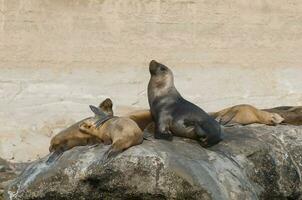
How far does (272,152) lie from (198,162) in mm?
1117

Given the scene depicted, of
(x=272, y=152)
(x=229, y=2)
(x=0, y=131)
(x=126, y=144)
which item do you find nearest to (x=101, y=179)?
(x=126, y=144)

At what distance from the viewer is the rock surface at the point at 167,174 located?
7.31 metres

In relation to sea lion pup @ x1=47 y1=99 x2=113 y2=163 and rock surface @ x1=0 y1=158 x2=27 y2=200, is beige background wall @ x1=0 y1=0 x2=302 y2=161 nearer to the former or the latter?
rock surface @ x1=0 y1=158 x2=27 y2=200

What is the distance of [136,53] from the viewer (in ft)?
56.6

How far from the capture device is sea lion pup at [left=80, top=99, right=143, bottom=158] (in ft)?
24.8

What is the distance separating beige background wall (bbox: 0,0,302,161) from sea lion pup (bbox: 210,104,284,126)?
627 centimetres

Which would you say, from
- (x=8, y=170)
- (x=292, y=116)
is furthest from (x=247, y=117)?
(x=8, y=170)

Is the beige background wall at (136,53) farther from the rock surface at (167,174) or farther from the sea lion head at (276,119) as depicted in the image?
the rock surface at (167,174)

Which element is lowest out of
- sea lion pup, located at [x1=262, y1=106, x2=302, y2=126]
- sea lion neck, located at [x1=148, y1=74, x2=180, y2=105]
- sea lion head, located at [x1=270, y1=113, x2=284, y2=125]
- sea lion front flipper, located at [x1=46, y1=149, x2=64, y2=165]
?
sea lion pup, located at [x1=262, y1=106, x2=302, y2=126]

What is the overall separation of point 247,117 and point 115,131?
2238 millimetres

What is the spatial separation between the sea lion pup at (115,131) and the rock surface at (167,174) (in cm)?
8

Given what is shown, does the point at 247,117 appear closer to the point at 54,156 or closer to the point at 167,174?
the point at 54,156

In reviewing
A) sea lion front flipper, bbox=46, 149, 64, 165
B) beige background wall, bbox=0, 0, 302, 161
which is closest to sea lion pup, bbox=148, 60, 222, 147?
sea lion front flipper, bbox=46, 149, 64, 165

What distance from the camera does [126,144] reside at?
7.55 m
